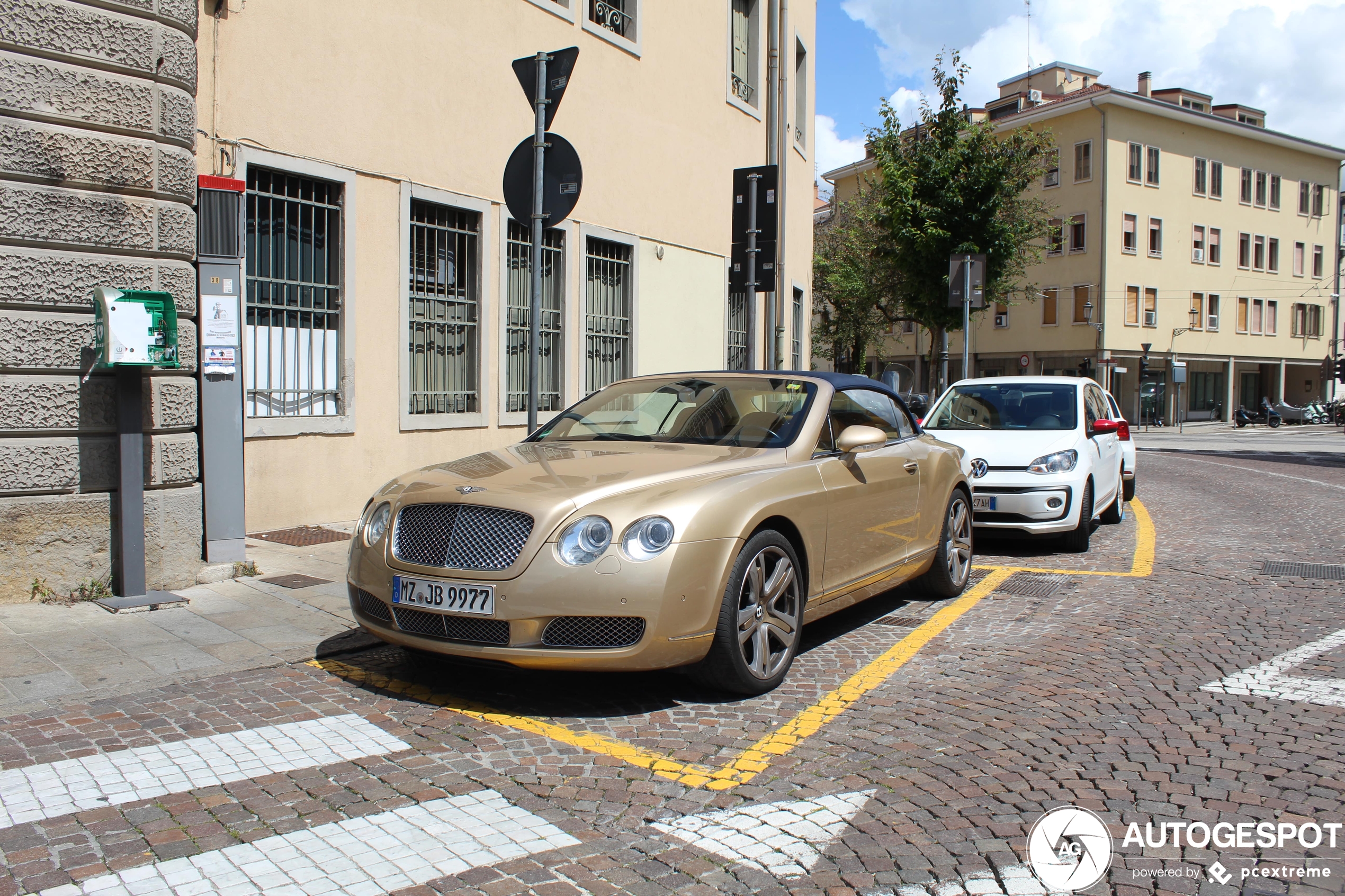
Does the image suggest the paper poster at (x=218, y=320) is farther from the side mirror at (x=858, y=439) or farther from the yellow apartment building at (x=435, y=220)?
the side mirror at (x=858, y=439)

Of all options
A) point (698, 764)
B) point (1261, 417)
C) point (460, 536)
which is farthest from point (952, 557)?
point (1261, 417)

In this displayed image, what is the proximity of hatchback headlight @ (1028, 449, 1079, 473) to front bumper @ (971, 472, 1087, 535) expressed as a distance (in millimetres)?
79

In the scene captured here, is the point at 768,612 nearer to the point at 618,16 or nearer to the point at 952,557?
the point at 952,557

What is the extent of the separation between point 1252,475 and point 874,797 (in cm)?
1745

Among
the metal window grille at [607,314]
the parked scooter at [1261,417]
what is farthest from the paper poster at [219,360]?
the parked scooter at [1261,417]

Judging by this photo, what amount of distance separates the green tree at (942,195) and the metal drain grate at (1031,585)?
51.2 feet

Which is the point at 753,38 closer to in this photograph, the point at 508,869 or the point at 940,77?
the point at 940,77

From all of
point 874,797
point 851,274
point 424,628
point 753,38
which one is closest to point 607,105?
point 753,38

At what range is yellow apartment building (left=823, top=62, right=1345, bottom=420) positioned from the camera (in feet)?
149

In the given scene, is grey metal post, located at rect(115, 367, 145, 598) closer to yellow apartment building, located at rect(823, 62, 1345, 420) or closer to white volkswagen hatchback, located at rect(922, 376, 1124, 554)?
white volkswagen hatchback, located at rect(922, 376, 1124, 554)

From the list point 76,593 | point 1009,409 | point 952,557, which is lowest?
point 76,593

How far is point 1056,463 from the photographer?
9000mm

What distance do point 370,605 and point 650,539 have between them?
4.49 feet

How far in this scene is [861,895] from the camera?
9.21ft
